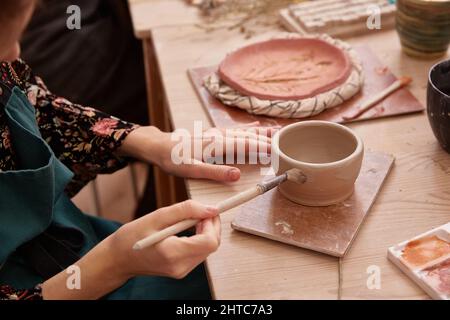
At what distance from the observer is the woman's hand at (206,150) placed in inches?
33.1

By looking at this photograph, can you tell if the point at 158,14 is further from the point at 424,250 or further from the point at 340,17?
the point at 424,250

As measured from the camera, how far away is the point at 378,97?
3.26 ft

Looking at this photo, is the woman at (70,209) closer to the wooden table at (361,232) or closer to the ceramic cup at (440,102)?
the wooden table at (361,232)

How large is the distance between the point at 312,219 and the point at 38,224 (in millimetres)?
416

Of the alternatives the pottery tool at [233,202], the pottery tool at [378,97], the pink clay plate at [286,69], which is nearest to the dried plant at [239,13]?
the pink clay plate at [286,69]

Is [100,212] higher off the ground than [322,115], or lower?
lower

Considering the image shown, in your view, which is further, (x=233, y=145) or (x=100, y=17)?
(x=100, y=17)

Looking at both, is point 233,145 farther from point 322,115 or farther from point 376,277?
point 376,277

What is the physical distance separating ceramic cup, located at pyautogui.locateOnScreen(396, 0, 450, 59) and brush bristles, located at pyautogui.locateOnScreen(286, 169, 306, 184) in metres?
0.51

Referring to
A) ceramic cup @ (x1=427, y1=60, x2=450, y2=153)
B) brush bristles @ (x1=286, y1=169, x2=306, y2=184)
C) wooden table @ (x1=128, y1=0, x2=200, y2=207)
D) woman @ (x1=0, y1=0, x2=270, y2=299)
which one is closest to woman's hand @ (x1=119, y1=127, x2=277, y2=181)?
woman @ (x1=0, y1=0, x2=270, y2=299)

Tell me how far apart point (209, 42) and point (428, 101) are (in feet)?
1.79

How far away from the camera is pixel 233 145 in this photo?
87cm

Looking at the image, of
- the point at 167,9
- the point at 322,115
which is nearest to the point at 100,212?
the point at 167,9

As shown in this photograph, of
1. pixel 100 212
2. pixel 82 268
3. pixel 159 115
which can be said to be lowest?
pixel 100 212
